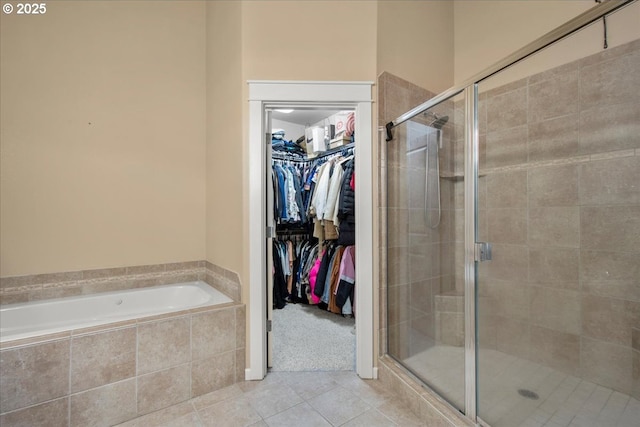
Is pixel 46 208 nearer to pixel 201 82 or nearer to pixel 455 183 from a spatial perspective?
pixel 201 82

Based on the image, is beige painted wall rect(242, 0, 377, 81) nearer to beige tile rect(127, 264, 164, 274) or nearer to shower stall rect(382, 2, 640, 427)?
shower stall rect(382, 2, 640, 427)

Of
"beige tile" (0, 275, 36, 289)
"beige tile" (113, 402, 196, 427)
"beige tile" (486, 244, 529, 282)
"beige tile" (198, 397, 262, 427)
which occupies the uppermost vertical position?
"beige tile" (486, 244, 529, 282)

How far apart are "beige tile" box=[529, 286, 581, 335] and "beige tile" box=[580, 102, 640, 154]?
88cm

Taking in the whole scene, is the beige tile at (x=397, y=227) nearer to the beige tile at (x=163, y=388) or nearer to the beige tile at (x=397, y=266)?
the beige tile at (x=397, y=266)

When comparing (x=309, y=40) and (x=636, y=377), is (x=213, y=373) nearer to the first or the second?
(x=309, y=40)

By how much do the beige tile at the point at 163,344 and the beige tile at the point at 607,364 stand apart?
2399 millimetres

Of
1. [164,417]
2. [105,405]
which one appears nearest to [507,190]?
[164,417]

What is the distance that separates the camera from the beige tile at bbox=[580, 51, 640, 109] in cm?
150

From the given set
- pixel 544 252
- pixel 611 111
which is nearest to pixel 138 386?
pixel 544 252

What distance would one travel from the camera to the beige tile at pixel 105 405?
1.43m

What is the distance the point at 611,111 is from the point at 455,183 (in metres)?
0.87

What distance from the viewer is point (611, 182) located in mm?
1546

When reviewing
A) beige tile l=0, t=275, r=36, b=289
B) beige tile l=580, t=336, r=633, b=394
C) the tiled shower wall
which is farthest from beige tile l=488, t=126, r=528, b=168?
beige tile l=0, t=275, r=36, b=289

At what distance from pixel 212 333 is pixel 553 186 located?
7.88 ft
